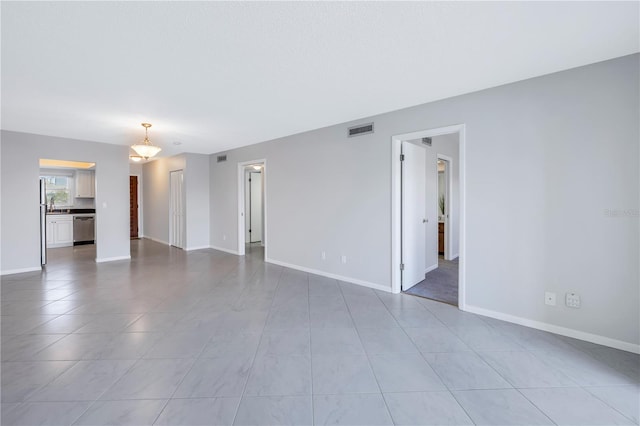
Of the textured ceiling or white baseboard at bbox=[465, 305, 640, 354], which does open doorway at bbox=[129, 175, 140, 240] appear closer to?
the textured ceiling

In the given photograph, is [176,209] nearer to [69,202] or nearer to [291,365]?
[69,202]

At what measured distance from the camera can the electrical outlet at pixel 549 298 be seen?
2797 millimetres

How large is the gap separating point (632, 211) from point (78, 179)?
11.2 metres

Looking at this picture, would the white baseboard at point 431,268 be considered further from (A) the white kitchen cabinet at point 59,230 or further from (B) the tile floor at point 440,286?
(A) the white kitchen cabinet at point 59,230

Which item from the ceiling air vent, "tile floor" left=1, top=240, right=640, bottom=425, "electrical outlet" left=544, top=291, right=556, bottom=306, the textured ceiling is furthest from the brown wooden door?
"electrical outlet" left=544, top=291, right=556, bottom=306

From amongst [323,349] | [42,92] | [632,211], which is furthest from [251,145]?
[632,211]

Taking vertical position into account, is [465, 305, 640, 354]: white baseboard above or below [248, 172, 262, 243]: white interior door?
below

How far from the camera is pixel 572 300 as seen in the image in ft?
8.87

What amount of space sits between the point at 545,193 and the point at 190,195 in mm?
7017

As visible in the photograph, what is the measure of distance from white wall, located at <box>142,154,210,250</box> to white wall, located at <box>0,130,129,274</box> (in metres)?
1.59

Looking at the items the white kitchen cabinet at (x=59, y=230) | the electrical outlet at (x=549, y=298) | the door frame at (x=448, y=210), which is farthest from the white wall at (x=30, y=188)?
the electrical outlet at (x=549, y=298)

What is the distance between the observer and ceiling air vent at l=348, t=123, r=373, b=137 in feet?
13.8

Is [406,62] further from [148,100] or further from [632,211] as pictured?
[148,100]

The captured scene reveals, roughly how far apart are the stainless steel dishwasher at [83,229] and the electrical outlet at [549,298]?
33.8 feet
